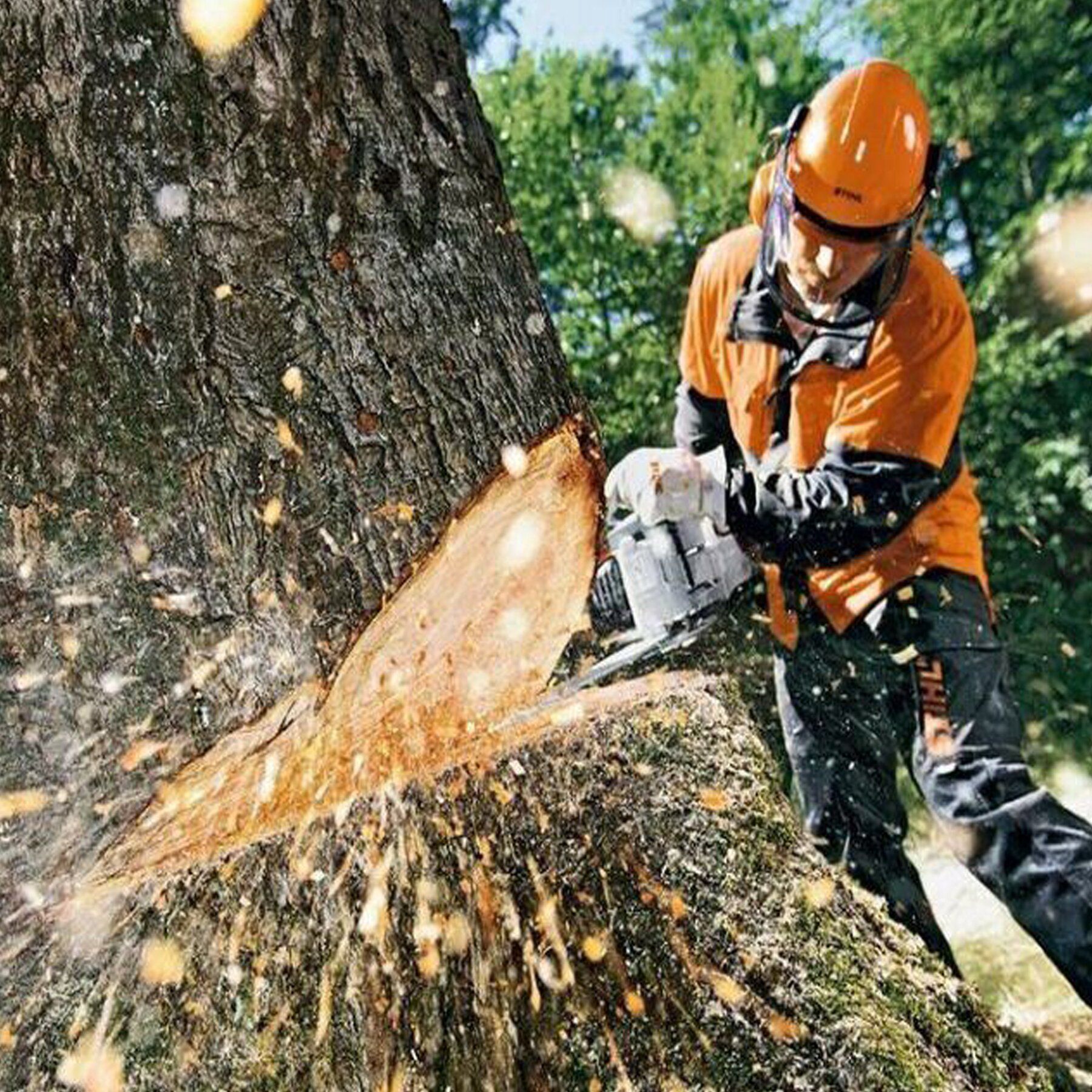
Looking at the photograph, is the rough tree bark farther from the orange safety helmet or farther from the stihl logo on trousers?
the orange safety helmet

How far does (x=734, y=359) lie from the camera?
2.84m

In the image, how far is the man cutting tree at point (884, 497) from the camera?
2291mm

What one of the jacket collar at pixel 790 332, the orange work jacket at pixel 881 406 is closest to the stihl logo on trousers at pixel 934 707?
the orange work jacket at pixel 881 406

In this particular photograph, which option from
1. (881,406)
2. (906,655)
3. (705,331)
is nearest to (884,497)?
(881,406)

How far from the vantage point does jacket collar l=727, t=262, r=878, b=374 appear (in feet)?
7.80

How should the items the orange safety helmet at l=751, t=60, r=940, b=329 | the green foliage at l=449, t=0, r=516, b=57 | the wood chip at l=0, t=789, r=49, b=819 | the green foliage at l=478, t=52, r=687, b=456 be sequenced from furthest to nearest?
the green foliage at l=449, t=0, r=516, b=57 → the green foliage at l=478, t=52, r=687, b=456 → the orange safety helmet at l=751, t=60, r=940, b=329 → the wood chip at l=0, t=789, r=49, b=819

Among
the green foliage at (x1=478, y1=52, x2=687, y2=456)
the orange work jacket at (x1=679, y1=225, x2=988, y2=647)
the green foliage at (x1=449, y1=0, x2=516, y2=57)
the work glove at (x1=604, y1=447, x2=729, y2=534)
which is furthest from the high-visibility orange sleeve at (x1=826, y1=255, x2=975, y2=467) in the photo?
the green foliage at (x1=449, y1=0, x2=516, y2=57)

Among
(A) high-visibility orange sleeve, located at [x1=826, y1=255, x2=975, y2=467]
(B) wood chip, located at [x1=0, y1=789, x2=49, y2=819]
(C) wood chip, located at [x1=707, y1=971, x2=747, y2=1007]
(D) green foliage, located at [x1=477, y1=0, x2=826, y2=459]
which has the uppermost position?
(D) green foliage, located at [x1=477, y1=0, x2=826, y2=459]

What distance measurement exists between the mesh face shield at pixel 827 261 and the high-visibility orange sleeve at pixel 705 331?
300 millimetres

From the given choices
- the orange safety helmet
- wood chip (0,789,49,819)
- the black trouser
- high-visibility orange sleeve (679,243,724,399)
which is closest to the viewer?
wood chip (0,789,49,819)

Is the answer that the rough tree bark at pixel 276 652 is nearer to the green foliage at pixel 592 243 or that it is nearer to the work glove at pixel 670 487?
the work glove at pixel 670 487

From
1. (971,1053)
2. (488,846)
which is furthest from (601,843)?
(971,1053)

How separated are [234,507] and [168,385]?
22 centimetres

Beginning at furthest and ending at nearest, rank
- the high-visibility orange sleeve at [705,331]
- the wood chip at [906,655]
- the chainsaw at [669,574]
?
the high-visibility orange sleeve at [705,331], the chainsaw at [669,574], the wood chip at [906,655]
